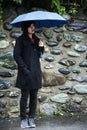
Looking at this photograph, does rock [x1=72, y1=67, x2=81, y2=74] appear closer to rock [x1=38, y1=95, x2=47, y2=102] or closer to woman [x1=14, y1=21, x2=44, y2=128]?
rock [x1=38, y1=95, x2=47, y2=102]

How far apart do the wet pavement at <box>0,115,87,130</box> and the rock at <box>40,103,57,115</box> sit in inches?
8.0

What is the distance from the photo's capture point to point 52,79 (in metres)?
7.75

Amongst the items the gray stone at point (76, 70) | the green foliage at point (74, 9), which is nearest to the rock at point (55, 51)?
the gray stone at point (76, 70)

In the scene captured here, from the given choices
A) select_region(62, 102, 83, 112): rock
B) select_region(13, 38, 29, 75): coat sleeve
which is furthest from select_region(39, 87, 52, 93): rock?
select_region(13, 38, 29, 75): coat sleeve

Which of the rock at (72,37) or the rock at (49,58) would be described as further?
the rock at (72,37)

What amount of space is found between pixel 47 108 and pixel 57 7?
76.1 inches

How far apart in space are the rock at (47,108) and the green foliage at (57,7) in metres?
1.82

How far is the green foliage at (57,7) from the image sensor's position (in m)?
8.13

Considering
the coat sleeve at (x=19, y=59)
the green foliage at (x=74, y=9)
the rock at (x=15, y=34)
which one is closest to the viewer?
the coat sleeve at (x=19, y=59)

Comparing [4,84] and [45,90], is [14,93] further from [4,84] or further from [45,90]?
[45,90]

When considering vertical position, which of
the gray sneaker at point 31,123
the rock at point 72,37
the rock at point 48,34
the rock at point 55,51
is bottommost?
the gray sneaker at point 31,123

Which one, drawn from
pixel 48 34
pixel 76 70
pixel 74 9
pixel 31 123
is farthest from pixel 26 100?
pixel 74 9

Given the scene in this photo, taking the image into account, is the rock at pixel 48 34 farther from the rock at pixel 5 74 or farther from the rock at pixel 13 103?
the rock at pixel 13 103

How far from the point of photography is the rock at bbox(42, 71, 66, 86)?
7.73 metres
